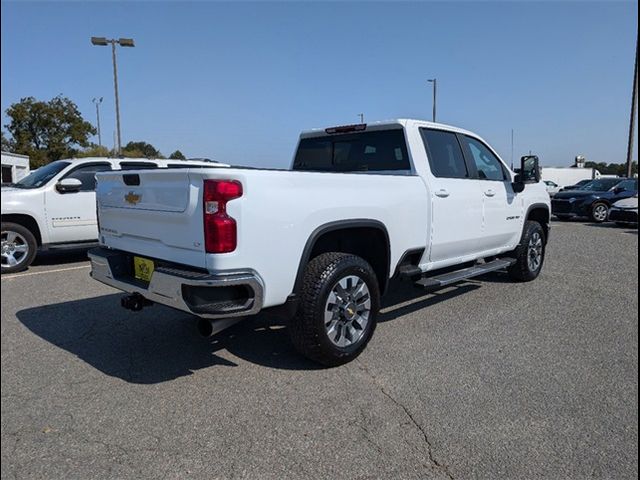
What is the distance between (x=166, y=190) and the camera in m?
3.38

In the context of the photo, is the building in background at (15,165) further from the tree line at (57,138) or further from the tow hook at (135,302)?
the tow hook at (135,302)

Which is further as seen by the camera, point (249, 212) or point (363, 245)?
point (363, 245)

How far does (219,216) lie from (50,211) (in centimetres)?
609

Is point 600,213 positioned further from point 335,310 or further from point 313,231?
point 313,231

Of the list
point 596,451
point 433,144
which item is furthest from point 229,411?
point 433,144

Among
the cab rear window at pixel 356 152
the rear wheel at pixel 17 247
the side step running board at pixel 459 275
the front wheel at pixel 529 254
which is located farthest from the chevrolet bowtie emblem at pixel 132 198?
the front wheel at pixel 529 254

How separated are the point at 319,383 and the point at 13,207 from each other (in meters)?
6.22

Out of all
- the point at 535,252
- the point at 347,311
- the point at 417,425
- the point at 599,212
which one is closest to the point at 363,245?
the point at 347,311

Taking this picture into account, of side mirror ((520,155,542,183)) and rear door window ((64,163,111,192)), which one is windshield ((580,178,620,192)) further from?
rear door window ((64,163,111,192))

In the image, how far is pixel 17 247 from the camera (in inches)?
295

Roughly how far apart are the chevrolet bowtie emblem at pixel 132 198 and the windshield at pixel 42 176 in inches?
202

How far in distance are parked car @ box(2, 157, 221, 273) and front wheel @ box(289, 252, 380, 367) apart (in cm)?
507

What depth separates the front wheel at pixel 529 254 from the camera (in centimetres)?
655

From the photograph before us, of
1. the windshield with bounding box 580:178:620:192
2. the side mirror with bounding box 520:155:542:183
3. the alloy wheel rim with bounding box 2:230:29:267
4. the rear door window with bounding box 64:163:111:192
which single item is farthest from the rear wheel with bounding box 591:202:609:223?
the alloy wheel rim with bounding box 2:230:29:267
